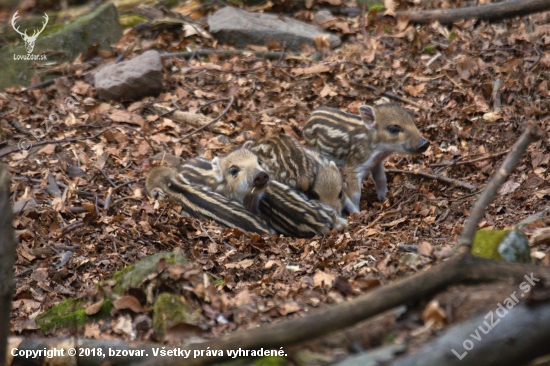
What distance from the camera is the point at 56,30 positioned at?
9.52m

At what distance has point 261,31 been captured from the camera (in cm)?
965

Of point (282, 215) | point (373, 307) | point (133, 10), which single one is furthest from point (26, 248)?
point (133, 10)

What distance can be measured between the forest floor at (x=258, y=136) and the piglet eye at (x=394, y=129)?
0.58 meters

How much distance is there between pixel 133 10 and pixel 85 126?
3191 millimetres

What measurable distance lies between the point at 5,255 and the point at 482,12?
7.89m

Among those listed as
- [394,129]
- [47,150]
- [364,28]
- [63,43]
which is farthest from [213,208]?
[364,28]

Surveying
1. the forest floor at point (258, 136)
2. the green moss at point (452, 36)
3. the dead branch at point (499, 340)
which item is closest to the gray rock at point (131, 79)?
the forest floor at point (258, 136)

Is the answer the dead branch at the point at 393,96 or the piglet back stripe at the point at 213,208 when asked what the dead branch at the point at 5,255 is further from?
the dead branch at the point at 393,96

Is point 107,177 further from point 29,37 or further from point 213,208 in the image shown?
point 29,37

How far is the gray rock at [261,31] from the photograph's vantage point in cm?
952

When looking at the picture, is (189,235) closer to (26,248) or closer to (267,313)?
(26,248)

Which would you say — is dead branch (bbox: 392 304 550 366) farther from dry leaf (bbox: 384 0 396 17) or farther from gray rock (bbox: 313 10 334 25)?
gray rock (bbox: 313 10 334 25)

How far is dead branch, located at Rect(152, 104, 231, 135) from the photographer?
26.9 feet

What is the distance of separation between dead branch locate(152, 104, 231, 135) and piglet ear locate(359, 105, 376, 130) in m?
1.92
